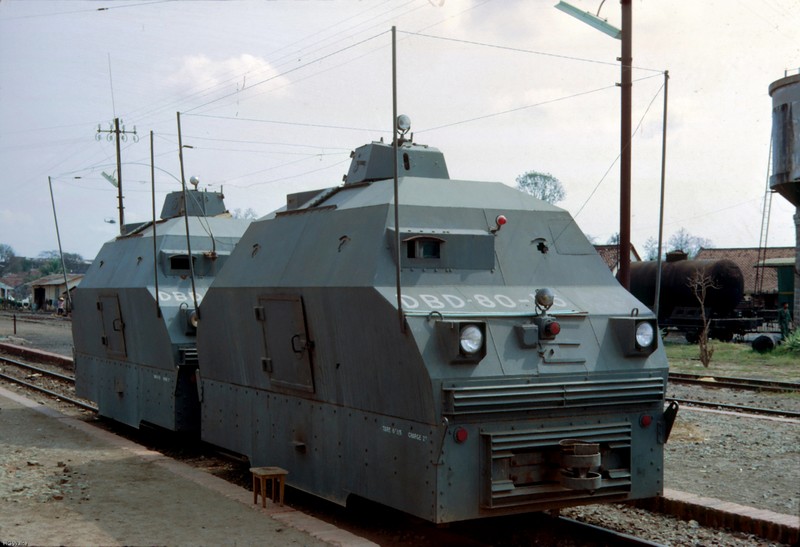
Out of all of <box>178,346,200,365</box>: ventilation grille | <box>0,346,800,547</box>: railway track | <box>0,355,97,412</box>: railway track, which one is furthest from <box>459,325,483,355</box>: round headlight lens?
<box>0,355,97,412</box>: railway track

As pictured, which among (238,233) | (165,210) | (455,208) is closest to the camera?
(455,208)

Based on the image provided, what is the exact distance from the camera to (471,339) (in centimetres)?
699

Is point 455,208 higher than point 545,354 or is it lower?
higher

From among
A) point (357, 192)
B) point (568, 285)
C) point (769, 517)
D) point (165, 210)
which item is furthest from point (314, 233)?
point (165, 210)

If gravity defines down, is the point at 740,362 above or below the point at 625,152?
below

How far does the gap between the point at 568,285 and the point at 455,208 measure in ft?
3.83

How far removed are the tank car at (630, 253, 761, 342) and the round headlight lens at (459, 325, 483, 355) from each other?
2678 cm

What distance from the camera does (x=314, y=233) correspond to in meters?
9.09

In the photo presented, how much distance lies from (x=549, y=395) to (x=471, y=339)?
0.77 metres

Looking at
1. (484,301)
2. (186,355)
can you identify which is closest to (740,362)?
(186,355)

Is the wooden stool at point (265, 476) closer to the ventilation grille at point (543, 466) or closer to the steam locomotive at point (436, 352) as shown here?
the steam locomotive at point (436, 352)

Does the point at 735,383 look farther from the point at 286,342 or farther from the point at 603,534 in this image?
the point at 286,342

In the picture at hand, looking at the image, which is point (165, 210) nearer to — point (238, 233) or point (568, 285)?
point (238, 233)

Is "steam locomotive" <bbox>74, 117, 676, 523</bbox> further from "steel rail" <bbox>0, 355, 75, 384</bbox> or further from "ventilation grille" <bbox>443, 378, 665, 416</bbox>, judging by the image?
"steel rail" <bbox>0, 355, 75, 384</bbox>
